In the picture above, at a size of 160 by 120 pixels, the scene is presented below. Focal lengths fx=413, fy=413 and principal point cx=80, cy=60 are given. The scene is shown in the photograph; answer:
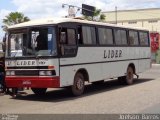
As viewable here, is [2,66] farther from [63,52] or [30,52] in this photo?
[63,52]

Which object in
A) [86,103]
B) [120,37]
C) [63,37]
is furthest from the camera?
[120,37]

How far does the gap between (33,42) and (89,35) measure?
8.76 ft

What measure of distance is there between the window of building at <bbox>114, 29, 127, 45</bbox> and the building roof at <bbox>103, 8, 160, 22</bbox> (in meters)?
78.1

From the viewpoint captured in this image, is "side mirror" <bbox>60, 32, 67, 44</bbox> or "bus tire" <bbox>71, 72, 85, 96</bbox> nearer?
"side mirror" <bbox>60, 32, 67, 44</bbox>

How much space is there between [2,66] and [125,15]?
86.6 m

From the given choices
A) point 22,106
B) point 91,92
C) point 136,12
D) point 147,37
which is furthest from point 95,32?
point 136,12

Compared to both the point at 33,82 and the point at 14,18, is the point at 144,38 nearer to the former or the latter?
the point at 33,82

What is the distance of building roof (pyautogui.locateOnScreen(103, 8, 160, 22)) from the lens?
97.4 m

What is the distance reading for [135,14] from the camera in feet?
327

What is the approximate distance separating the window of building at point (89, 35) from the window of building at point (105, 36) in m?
0.55

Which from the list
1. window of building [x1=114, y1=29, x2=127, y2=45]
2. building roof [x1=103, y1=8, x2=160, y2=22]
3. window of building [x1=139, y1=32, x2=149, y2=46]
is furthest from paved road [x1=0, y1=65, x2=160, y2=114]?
building roof [x1=103, y1=8, x2=160, y2=22]

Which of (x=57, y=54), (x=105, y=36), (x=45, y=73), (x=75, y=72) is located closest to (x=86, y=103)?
(x=45, y=73)

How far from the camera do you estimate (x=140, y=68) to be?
21.4 m

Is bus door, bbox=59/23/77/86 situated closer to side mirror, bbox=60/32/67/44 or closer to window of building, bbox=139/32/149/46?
side mirror, bbox=60/32/67/44
